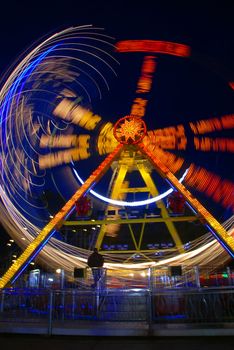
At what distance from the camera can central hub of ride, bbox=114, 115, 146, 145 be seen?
19906 millimetres

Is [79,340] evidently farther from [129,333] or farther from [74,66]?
[74,66]

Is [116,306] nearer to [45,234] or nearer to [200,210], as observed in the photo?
[45,234]

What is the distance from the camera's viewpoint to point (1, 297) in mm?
8828

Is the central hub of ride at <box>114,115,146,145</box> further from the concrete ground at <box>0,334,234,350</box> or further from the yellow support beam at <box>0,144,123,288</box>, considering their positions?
the concrete ground at <box>0,334,234,350</box>

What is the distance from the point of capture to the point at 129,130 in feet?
65.9

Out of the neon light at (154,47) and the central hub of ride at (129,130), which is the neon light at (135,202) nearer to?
the central hub of ride at (129,130)

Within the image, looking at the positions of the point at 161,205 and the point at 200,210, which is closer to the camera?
the point at 200,210

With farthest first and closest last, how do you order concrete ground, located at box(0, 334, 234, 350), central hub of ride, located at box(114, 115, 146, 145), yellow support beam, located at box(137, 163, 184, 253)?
central hub of ride, located at box(114, 115, 146, 145)
yellow support beam, located at box(137, 163, 184, 253)
concrete ground, located at box(0, 334, 234, 350)

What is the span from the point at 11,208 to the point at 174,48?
12066 mm

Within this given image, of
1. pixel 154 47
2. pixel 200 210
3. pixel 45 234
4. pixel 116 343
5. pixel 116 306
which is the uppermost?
pixel 154 47

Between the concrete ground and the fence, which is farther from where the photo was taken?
the fence

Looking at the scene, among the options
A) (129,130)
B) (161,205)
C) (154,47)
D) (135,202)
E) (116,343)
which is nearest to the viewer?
(116,343)

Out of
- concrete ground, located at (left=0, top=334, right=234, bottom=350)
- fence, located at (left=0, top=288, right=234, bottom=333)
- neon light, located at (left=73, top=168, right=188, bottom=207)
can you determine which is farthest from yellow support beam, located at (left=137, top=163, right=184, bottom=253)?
concrete ground, located at (left=0, top=334, right=234, bottom=350)

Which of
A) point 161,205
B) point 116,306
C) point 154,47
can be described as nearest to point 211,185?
point 161,205
